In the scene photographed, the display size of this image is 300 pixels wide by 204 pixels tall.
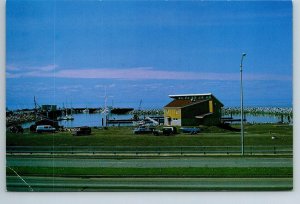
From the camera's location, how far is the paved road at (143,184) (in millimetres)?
7598

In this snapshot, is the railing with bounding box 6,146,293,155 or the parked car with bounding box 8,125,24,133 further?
the railing with bounding box 6,146,293,155

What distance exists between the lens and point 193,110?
799 centimetres

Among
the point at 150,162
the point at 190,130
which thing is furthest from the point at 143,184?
the point at 190,130

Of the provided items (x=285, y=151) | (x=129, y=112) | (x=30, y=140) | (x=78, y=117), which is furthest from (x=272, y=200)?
(x=30, y=140)

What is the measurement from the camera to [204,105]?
7844mm

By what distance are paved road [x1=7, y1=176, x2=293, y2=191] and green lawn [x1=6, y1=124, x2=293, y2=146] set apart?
493 mm

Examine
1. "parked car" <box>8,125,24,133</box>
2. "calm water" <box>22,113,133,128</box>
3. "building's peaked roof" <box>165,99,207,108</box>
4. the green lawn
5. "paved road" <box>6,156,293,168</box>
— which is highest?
"building's peaked roof" <box>165,99,207,108</box>

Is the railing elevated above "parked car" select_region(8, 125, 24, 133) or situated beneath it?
situated beneath

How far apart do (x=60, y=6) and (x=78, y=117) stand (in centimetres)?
149

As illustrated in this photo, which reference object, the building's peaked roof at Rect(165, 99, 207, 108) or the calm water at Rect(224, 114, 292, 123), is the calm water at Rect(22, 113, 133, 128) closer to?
the building's peaked roof at Rect(165, 99, 207, 108)

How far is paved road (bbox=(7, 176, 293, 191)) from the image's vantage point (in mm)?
7598

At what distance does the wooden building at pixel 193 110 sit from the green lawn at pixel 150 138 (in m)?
0.15

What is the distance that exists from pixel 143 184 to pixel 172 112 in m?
1.04

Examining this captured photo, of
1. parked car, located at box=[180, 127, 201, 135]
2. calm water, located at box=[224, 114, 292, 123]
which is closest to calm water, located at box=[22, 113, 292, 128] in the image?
calm water, located at box=[224, 114, 292, 123]
